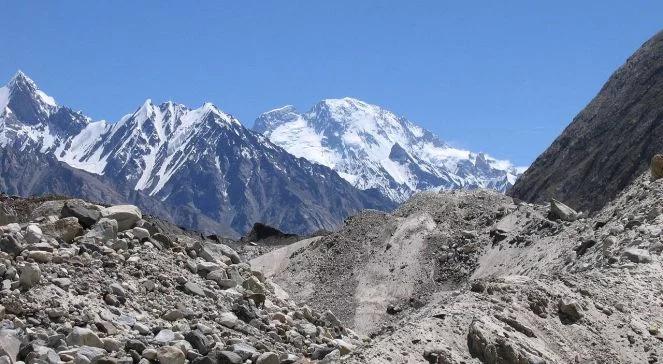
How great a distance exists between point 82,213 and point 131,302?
3.91 m

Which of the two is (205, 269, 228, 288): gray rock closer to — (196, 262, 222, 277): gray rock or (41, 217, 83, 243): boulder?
(196, 262, 222, 277): gray rock

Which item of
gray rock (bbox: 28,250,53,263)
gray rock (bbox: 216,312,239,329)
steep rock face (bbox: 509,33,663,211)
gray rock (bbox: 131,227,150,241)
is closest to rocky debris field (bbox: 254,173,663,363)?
gray rock (bbox: 216,312,239,329)

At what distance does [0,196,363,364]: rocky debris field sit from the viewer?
47.0 feet

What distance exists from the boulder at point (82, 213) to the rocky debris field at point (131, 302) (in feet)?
0.08

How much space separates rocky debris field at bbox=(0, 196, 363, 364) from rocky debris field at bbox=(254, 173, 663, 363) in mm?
2255

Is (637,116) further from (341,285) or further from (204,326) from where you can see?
(204,326)

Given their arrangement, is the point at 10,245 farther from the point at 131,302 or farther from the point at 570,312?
the point at 570,312

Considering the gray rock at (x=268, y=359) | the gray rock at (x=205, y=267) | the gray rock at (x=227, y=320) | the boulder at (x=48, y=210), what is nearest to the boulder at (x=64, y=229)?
the boulder at (x=48, y=210)

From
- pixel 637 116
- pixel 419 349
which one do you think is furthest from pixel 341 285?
pixel 637 116

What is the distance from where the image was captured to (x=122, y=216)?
2033 centimetres

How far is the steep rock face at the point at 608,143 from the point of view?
108 m

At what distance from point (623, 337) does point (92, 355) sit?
11.0 meters

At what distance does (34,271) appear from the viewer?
15820 mm

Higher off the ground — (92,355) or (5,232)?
(5,232)
